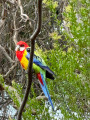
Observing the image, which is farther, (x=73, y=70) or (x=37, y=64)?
(x=37, y=64)

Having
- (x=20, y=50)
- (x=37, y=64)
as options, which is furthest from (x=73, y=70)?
(x=20, y=50)

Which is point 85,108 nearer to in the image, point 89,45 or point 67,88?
point 67,88

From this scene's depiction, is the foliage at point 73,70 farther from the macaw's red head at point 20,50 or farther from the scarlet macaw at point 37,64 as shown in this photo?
the macaw's red head at point 20,50

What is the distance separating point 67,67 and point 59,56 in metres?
0.08

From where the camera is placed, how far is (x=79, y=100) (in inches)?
48.1

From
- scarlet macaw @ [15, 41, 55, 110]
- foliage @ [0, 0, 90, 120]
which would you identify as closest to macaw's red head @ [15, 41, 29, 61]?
scarlet macaw @ [15, 41, 55, 110]

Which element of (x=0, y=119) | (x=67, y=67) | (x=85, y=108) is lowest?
(x=0, y=119)

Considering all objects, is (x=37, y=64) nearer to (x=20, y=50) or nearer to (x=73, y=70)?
(x=20, y=50)

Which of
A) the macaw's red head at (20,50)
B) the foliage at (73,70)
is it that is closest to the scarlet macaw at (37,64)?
the macaw's red head at (20,50)

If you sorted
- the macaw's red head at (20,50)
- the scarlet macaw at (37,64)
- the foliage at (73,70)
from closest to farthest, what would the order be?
the foliage at (73,70) < the scarlet macaw at (37,64) < the macaw's red head at (20,50)

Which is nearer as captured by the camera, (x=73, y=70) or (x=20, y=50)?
(x=73, y=70)

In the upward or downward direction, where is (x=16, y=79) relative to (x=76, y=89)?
downward

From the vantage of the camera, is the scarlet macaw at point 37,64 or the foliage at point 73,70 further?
the scarlet macaw at point 37,64

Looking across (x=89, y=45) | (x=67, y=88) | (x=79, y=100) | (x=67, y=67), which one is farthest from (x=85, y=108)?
(x=89, y=45)
